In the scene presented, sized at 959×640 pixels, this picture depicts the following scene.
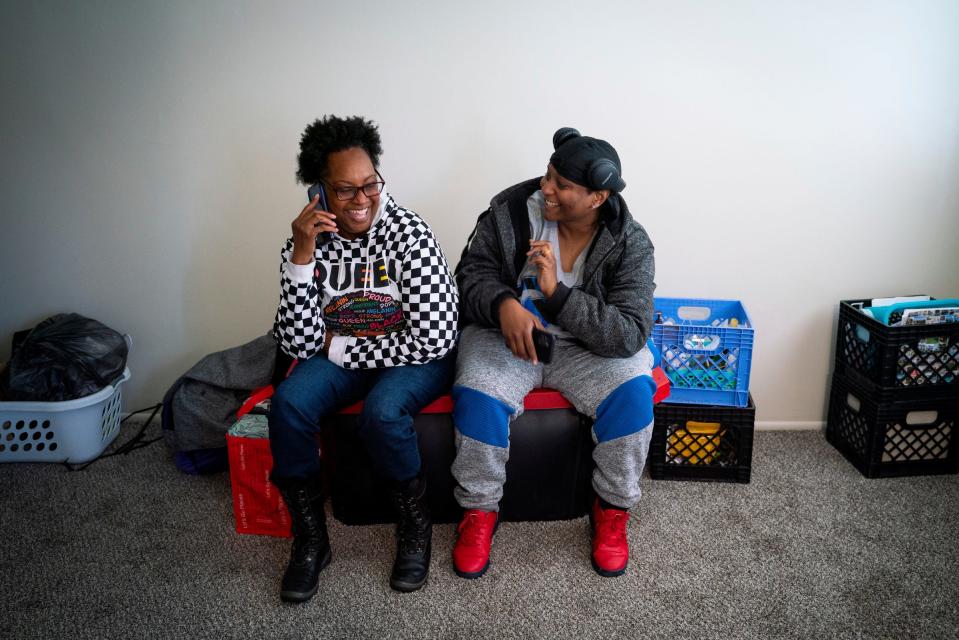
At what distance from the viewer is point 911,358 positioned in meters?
1.96

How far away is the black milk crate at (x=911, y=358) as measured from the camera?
192cm

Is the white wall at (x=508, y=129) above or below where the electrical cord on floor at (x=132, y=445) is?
above

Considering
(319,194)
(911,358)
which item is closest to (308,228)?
(319,194)

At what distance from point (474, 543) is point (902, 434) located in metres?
1.35

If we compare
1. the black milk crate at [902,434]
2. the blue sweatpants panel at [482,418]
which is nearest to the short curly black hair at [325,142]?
the blue sweatpants panel at [482,418]

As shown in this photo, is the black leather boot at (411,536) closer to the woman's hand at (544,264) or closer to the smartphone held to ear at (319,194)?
the woman's hand at (544,264)

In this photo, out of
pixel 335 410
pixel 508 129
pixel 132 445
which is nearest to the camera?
pixel 335 410

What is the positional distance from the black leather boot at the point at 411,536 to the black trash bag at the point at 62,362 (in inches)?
46.1

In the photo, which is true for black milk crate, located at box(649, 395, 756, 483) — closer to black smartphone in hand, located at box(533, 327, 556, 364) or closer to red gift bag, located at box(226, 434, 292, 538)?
black smartphone in hand, located at box(533, 327, 556, 364)

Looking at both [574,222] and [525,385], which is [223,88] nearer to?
[574,222]

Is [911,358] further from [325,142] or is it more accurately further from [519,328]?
[325,142]

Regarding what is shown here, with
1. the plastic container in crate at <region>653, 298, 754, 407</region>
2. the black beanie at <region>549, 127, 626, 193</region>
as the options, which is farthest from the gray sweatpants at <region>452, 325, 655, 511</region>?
the black beanie at <region>549, 127, 626, 193</region>

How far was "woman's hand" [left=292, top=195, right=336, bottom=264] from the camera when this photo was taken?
62.9 inches

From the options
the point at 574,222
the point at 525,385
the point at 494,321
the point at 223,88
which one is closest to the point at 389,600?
the point at 525,385
